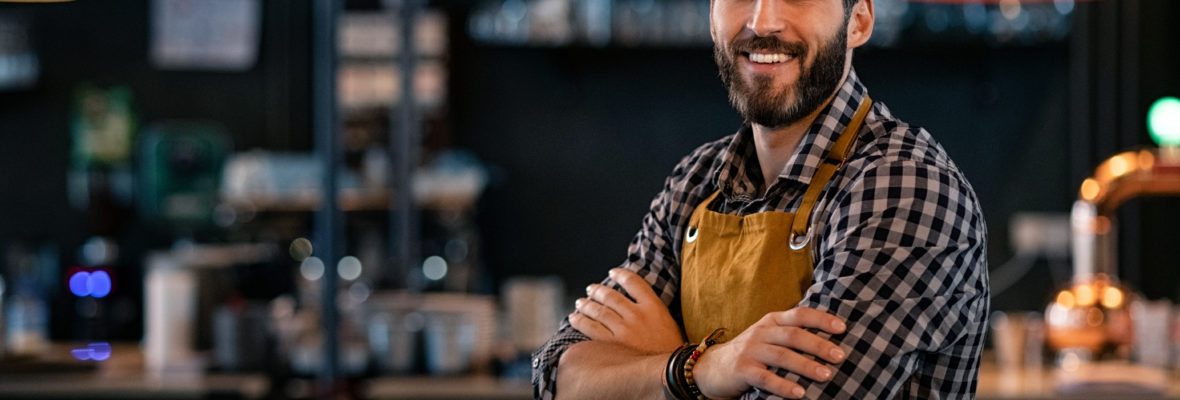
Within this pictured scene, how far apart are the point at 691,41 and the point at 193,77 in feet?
7.40

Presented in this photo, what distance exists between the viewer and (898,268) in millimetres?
1363

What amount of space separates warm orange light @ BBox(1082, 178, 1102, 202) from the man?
1637mm

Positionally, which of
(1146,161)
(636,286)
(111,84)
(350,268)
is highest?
(111,84)

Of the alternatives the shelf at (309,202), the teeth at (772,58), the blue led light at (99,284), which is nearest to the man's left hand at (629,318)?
the teeth at (772,58)

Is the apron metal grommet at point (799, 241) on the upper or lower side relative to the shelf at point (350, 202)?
upper

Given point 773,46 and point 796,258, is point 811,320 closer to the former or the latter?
point 796,258

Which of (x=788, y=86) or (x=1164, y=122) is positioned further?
(x=1164, y=122)

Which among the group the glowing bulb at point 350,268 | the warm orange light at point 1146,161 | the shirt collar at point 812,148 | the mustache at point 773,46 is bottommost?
the glowing bulb at point 350,268

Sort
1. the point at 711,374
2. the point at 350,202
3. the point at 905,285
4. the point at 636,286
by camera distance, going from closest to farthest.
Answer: the point at 905,285 < the point at 711,374 < the point at 636,286 < the point at 350,202

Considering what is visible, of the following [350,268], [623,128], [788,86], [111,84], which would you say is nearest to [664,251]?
[788,86]

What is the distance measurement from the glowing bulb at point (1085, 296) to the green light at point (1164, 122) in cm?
162

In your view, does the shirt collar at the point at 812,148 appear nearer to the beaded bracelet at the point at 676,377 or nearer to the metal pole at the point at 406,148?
the beaded bracelet at the point at 676,377

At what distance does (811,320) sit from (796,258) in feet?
0.48

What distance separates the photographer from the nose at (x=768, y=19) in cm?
153
